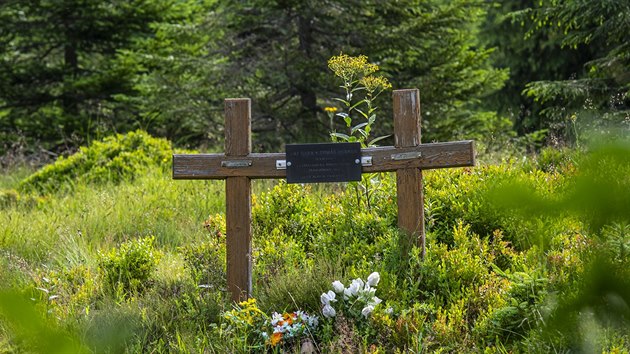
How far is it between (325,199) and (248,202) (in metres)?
1.34

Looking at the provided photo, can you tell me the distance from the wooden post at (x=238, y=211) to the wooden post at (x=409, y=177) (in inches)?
40.5

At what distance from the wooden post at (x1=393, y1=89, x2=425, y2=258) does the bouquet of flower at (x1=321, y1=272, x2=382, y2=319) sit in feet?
2.11

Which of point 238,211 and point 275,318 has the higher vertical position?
point 238,211

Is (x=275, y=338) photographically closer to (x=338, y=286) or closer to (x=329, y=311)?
(x=329, y=311)

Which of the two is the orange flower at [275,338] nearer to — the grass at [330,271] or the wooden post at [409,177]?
the grass at [330,271]

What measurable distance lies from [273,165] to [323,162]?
35cm

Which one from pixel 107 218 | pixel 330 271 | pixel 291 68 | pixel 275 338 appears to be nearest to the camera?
pixel 275 338

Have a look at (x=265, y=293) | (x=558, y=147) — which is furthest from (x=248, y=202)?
(x=558, y=147)

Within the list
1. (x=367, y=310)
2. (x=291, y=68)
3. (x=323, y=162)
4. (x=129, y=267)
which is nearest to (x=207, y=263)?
(x=129, y=267)

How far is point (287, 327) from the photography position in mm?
4242

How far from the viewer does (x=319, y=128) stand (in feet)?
32.9

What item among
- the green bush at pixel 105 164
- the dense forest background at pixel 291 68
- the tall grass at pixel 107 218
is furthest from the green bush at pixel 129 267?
the dense forest background at pixel 291 68

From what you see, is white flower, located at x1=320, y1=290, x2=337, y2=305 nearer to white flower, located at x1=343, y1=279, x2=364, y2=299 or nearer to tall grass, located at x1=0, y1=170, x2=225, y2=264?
white flower, located at x1=343, y1=279, x2=364, y2=299

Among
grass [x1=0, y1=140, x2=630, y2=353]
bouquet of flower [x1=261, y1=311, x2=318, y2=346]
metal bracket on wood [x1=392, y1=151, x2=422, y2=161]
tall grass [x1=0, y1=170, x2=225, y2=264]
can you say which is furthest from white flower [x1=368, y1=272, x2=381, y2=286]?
tall grass [x1=0, y1=170, x2=225, y2=264]
